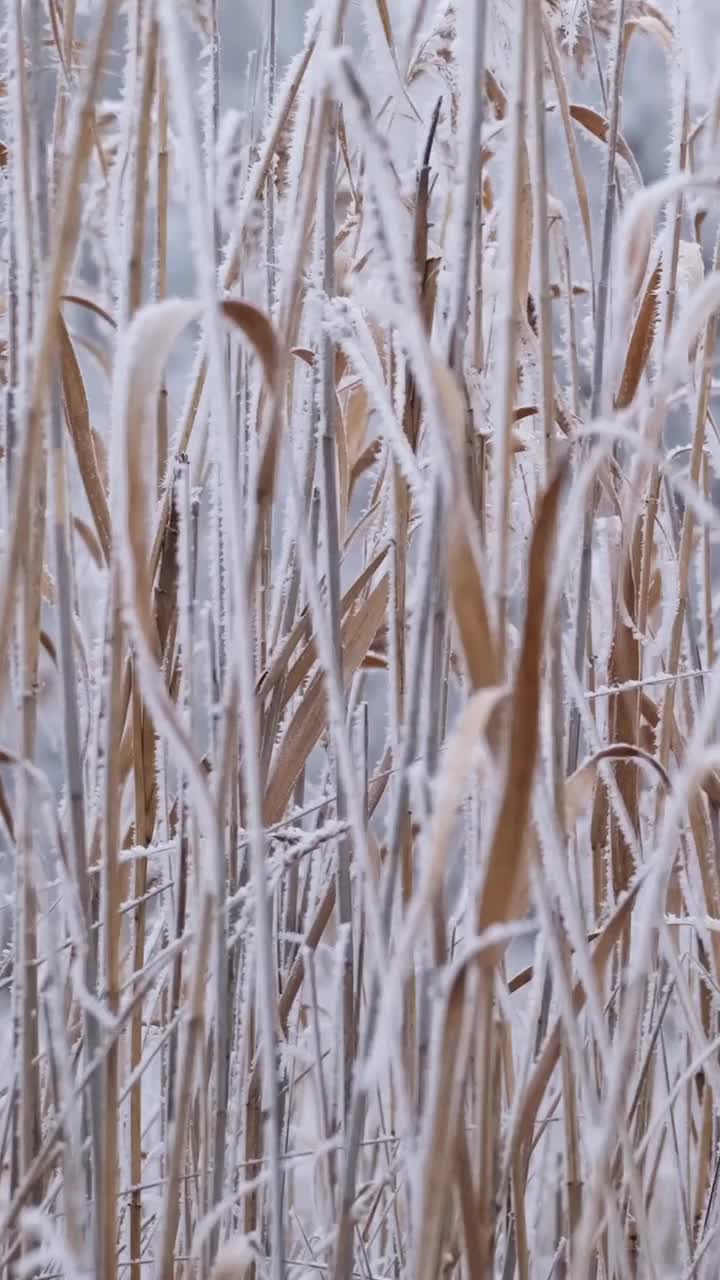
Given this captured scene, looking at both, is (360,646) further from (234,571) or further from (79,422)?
(234,571)

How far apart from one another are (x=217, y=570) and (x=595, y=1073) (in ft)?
1.26

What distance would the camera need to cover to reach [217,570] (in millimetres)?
621

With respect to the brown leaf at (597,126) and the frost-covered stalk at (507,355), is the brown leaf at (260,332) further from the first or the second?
the brown leaf at (597,126)

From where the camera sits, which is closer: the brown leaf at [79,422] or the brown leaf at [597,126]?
the brown leaf at [79,422]

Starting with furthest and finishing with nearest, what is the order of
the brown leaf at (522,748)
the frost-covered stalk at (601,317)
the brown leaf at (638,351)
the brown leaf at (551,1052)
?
the brown leaf at (638,351) → the frost-covered stalk at (601,317) → the brown leaf at (551,1052) → the brown leaf at (522,748)

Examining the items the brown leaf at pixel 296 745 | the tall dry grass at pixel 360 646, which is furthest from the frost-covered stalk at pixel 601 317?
the brown leaf at pixel 296 745

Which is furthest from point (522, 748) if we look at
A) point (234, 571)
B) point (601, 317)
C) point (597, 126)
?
point (597, 126)

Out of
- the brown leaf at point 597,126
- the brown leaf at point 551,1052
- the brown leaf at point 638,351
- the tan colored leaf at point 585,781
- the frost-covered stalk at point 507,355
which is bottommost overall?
the brown leaf at point 551,1052

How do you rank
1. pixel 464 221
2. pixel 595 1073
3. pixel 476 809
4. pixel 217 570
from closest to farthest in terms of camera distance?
1. pixel 464 221
2. pixel 476 809
3. pixel 217 570
4. pixel 595 1073

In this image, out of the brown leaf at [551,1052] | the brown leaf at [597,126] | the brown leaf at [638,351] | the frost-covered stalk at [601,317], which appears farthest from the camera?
the brown leaf at [597,126]

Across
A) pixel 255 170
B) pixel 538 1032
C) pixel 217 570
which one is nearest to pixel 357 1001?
pixel 538 1032

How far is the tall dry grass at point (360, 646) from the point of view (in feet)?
1.17

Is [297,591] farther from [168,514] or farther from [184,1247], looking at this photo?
[184,1247]

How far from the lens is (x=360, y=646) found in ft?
2.23
